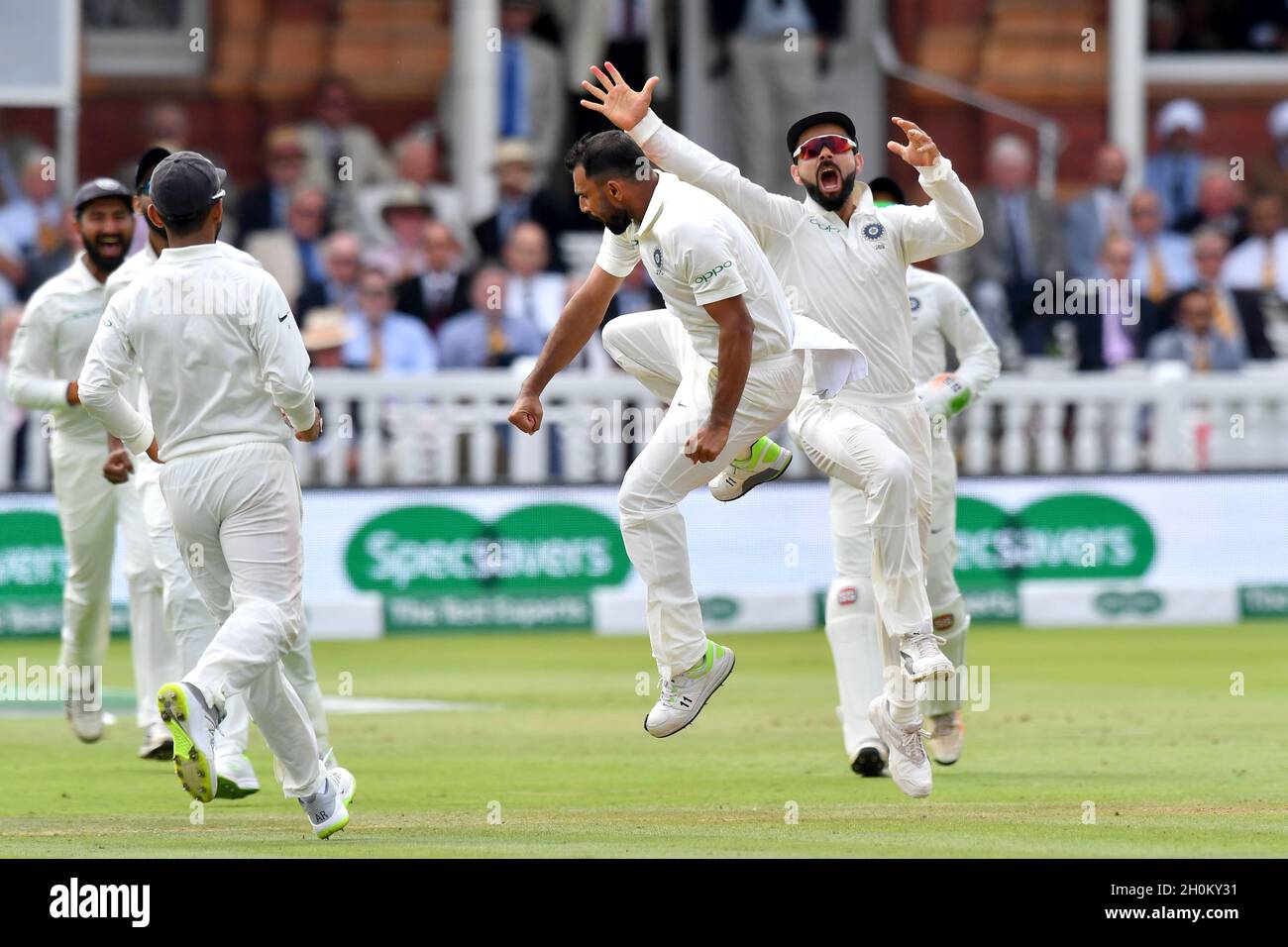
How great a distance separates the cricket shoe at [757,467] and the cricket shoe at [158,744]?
3084mm

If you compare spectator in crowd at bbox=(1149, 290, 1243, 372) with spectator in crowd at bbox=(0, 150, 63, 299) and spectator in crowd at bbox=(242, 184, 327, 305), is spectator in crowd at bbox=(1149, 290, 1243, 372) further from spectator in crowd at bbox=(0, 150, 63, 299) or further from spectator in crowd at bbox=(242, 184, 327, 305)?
spectator in crowd at bbox=(0, 150, 63, 299)

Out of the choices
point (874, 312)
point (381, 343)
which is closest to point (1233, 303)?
point (381, 343)

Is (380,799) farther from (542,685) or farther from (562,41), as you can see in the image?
(562,41)

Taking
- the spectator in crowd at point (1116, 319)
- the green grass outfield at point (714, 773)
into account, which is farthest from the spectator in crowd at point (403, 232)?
the spectator in crowd at point (1116, 319)

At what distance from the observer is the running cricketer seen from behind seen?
35.2ft

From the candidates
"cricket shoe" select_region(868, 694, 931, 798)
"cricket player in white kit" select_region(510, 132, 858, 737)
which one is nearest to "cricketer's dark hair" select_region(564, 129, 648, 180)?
"cricket player in white kit" select_region(510, 132, 858, 737)

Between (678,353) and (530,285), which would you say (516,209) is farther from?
(678,353)

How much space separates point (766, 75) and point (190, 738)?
16.1m

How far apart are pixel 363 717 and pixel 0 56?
1004cm

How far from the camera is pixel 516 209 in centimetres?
2062

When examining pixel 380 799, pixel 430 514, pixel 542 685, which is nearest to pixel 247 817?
pixel 380 799

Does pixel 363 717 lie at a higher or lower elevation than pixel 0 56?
lower

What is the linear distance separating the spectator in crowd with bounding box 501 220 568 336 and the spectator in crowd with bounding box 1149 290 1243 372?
4.70 meters
